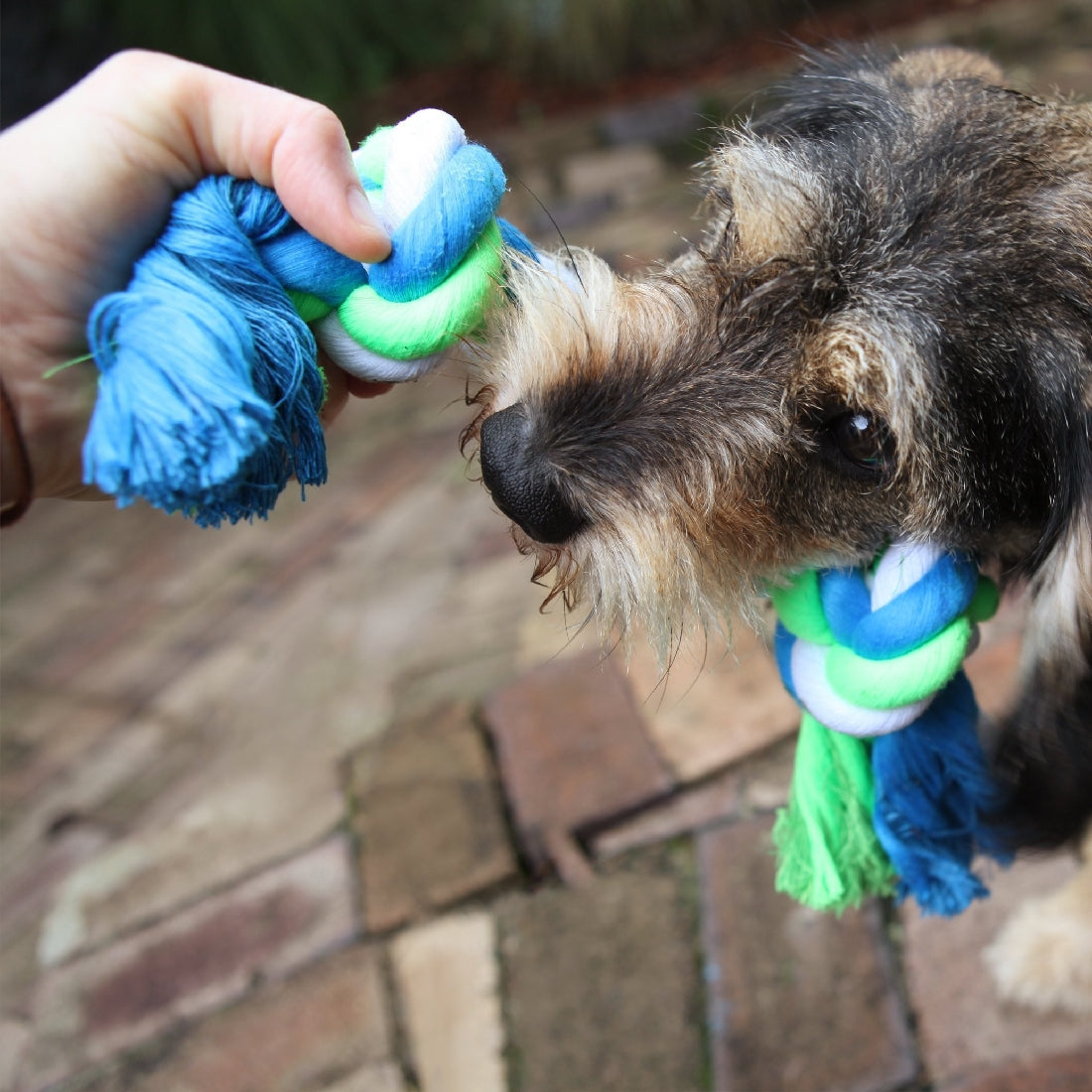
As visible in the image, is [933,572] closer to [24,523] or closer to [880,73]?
[880,73]

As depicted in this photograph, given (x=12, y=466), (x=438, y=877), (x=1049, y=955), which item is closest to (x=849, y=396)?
(x=12, y=466)

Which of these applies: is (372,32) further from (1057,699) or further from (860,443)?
(1057,699)

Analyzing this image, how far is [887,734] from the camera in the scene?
1.62 m

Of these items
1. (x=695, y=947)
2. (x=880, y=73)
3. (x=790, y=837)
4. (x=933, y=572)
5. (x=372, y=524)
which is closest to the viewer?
(x=933, y=572)

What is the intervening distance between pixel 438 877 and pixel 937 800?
137 centimetres

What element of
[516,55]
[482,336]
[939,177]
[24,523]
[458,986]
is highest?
[939,177]

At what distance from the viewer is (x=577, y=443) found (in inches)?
63.0

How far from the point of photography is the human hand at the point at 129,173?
1305mm

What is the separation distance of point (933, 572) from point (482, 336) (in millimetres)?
828

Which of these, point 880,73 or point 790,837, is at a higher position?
point 880,73

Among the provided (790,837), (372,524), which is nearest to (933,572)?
(790,837)

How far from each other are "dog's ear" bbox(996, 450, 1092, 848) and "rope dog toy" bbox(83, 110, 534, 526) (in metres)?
0.97

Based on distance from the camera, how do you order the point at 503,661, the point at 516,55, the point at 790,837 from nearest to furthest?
the point at 790,837 < the point at 503,661 < the point at 516,55

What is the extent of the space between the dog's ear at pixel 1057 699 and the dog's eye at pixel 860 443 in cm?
29
